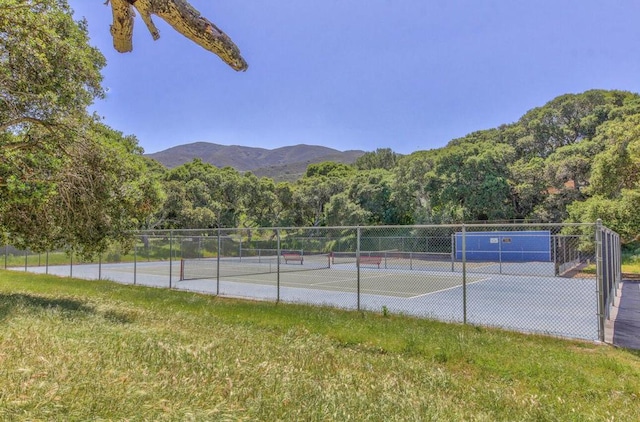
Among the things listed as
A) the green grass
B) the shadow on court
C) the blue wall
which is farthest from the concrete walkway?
the blue wall

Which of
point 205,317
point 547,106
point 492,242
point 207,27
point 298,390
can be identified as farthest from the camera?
point 547,106

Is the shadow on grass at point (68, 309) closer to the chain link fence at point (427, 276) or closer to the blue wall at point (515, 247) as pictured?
the chain link fence at point (427, 276)

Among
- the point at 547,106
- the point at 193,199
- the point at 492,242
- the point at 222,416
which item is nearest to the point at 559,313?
the point at 222,416

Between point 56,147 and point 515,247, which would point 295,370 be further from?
Result: point 515,247

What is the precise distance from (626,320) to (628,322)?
25cm

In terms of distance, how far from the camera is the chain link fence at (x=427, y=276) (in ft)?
29.3

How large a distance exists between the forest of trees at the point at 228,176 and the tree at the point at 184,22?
316 centimetres

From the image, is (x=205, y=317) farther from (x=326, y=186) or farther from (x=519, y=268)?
(x=326, y=186)

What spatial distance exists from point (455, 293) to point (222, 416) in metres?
11.7

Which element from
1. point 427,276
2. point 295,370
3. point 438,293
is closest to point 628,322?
point 438,293

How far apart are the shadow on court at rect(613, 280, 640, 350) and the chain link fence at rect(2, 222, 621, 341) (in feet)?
1.22

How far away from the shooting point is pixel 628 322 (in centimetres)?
855

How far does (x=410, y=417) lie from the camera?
3.21 m

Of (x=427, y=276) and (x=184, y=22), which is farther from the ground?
(x=184, y=22)
